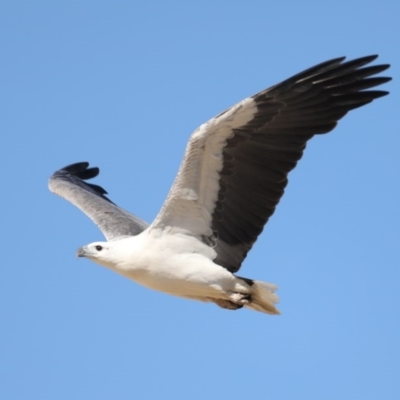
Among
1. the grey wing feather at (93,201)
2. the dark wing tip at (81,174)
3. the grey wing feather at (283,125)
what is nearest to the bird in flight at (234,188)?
the grey wing feather at (283,125)

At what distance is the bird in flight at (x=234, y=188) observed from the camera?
13.0 meters

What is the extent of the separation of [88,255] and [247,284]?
200 centimetres

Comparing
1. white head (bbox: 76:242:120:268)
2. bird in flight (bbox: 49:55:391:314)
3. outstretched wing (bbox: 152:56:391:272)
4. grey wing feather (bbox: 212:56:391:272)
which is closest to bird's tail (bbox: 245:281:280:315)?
bird in flight (bbox: 49:55:391:314)

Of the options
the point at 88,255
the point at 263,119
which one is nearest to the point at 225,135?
the point at 263,119

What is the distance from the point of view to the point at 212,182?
43.3 ft

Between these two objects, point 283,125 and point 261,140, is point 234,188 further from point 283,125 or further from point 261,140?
point 283,125

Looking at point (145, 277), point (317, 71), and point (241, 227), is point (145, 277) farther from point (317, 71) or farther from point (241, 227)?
point (317, 71)

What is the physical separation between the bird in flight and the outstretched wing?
0.01 metres

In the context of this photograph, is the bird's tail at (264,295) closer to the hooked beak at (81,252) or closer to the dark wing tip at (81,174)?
the hooked beak at (81,252)

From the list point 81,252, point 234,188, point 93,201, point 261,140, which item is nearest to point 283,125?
point 261,140

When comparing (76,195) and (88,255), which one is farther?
(76,195)

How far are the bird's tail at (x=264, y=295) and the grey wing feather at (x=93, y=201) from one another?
2.29m

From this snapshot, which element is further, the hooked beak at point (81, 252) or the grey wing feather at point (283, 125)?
the hooked beak at point (81, 252)

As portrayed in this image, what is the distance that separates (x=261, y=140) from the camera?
13156 mm
